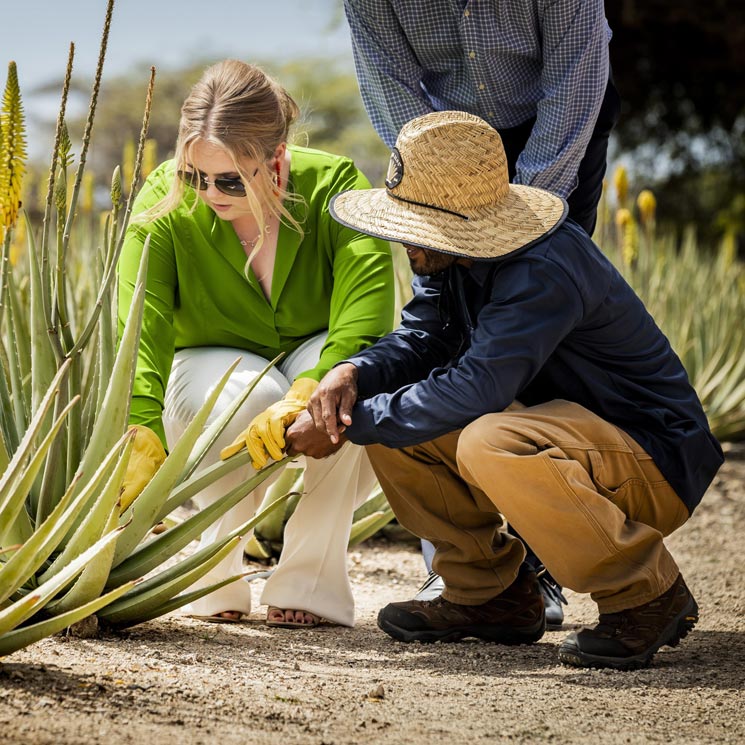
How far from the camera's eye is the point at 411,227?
98.7 inches

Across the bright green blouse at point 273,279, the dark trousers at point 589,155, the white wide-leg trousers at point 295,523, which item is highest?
the dark trousers at point 589,155

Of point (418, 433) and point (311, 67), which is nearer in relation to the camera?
point (418, 433)

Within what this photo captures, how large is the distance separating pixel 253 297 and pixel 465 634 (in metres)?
1.05

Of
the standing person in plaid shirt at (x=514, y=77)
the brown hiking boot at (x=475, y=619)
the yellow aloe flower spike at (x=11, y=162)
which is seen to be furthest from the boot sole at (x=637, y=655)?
the yellow aloe flower spike at (x=11, y=162)

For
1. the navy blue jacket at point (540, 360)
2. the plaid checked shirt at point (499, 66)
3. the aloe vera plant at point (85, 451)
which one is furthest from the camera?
the plaid checked shirt at point (499, 66)

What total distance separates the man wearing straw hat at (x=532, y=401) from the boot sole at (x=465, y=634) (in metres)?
0.01

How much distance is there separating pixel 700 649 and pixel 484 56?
5.42ft

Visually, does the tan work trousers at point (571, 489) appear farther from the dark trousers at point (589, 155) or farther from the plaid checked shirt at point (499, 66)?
the plaid checked shirt at point (499, 66)

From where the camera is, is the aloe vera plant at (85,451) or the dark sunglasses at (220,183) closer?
the aloe vera plant at (85,451)

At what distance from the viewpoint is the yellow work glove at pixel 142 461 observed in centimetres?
258

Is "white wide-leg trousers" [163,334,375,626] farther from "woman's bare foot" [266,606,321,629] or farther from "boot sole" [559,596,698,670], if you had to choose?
"boot sole" [559,596,698,670]

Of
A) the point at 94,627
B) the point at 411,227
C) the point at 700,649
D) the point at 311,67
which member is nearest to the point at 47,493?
the point at 94,627

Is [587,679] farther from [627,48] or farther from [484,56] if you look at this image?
[627,48]

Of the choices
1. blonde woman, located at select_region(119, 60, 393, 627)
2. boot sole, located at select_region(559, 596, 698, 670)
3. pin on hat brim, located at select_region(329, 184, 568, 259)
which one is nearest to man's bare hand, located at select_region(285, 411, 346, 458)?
blonde woman, located at select_region(119, 60, 393, 627)
